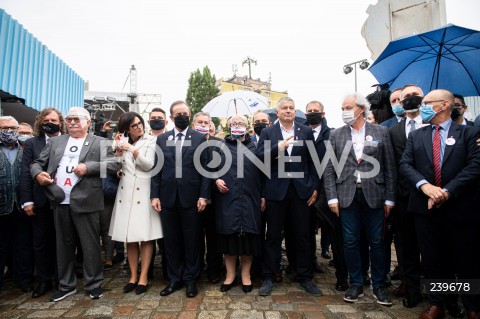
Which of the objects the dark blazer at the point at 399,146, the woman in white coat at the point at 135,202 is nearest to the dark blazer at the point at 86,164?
the woman in white coat at the point at 135,202

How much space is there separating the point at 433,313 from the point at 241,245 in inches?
79.7

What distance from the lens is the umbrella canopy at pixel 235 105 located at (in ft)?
22.2

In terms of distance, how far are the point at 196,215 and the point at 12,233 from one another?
2.59m

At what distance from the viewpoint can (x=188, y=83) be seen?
1527 inches

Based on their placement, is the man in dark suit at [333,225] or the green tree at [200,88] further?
the green tree at [200,88]

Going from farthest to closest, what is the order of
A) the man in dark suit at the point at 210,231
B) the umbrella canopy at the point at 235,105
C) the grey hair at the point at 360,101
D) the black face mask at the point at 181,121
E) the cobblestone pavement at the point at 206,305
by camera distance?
the umbrella canopy at the point at 235,105, the man in dark suit at the point at 210,231, the black face mask at the point at 181,121, the grey hair at the point at 360,101, the cobblestone pavement at the point at 206,305

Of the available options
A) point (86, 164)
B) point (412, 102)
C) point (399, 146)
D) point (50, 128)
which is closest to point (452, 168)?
point (399, 146)

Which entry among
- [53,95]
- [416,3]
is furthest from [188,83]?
[416,3]

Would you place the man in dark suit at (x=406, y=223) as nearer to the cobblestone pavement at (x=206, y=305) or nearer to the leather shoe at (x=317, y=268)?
the cobblestone pavement at (x=206, y=305)

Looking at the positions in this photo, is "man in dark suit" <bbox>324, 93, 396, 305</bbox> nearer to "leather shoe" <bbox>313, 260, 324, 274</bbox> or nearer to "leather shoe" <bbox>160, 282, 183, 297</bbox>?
"leather shoe" <bbox>313, 260, 324, 274</bbox>

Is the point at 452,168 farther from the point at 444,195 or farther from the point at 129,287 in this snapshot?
the point at 129,287

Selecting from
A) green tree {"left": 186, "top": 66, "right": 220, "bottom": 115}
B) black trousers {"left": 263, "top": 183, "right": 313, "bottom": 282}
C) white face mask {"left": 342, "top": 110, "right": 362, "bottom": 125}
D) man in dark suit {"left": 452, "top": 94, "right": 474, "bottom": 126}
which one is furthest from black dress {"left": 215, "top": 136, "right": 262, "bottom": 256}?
green tree {"left": 186, "top": 66, "right": 220, "bottom": 115}

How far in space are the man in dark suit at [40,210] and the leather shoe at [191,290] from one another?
1.79m

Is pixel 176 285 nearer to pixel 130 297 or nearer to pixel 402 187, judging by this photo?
pixel 130 297
